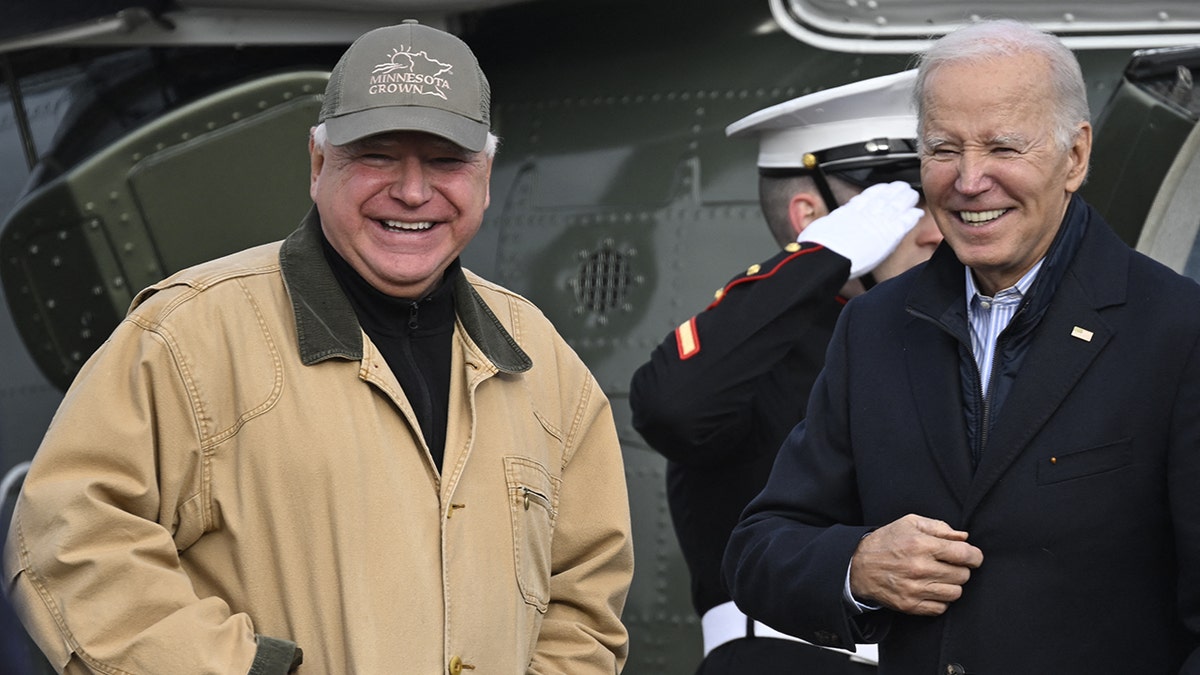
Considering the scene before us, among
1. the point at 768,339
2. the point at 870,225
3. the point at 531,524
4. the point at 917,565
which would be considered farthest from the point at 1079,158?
the point at 768,339

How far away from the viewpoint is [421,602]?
249cm

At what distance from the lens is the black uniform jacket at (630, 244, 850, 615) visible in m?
3.58

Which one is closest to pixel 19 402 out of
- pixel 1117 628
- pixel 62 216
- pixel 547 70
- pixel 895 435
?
pixel 62 216

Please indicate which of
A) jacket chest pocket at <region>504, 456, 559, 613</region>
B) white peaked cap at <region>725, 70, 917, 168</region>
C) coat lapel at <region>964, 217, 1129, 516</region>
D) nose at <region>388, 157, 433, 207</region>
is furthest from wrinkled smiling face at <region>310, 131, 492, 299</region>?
white peaked cap at <region>725, 70, 917, 168</region>

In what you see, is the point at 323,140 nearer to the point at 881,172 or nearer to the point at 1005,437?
the point at 1005,437

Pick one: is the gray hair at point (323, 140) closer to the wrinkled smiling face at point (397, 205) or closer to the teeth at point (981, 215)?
the wrinkled smiling face at point (397, 205)

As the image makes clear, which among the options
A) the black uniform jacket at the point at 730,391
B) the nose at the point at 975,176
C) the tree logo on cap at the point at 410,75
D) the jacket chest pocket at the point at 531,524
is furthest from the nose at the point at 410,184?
the black uniform jacket at the point at 730,391

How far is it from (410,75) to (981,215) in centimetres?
92

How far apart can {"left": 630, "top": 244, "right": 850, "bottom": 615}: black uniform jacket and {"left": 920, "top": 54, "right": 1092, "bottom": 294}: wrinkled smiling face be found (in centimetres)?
114

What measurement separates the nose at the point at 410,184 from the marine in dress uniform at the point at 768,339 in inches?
42.5

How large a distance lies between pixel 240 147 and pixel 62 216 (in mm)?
544

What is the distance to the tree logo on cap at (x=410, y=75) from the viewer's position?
8.63 ft

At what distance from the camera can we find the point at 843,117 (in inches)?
150

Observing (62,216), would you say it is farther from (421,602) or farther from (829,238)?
(421,602)
